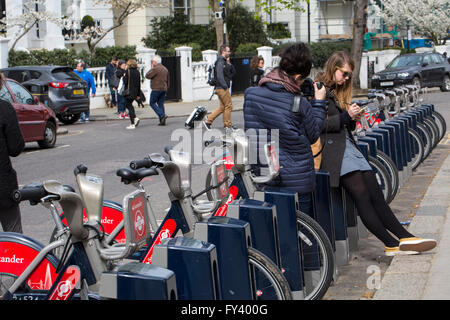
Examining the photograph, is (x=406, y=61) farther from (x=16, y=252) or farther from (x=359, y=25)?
(x=16, y=252)

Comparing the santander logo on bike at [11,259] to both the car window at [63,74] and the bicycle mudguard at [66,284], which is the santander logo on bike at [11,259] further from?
the car window at [63,74]

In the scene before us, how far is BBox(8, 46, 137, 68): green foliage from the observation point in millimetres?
25969

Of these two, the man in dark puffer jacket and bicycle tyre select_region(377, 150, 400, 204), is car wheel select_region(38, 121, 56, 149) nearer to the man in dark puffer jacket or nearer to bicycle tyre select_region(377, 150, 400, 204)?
bicycle tyre select_region(377, 150, 400, 204)

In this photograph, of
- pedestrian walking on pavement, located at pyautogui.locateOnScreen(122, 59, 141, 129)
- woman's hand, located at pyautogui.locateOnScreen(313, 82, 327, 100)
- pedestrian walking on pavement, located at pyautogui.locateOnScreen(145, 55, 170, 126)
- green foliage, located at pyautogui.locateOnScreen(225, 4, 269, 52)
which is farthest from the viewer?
green foliage, located at pyautogui.locateOnScreen(225, 4, 269, 52)

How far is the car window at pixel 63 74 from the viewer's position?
2136cm

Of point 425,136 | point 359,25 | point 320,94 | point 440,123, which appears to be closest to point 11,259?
point 320,94

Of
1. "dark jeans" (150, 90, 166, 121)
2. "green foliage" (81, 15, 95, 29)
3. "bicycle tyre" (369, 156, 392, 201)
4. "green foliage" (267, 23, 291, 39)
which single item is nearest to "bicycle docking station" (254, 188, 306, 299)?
"bicycle tyre" (369, 156, 392, 201)

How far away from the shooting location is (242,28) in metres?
46.4

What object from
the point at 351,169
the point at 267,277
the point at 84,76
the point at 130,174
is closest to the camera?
the point at 130,174

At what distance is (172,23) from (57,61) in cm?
2030

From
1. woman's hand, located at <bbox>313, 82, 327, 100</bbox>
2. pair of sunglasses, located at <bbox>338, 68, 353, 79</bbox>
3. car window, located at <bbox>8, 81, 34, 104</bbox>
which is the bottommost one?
car window, located at <bbox>8, 81, 34, 104</bbox>

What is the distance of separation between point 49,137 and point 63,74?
5479mm

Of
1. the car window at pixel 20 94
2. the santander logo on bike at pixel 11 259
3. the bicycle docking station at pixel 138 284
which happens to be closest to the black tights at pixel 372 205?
the santander logo on bike at pixel 11 259

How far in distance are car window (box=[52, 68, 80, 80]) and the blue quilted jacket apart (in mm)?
16562
